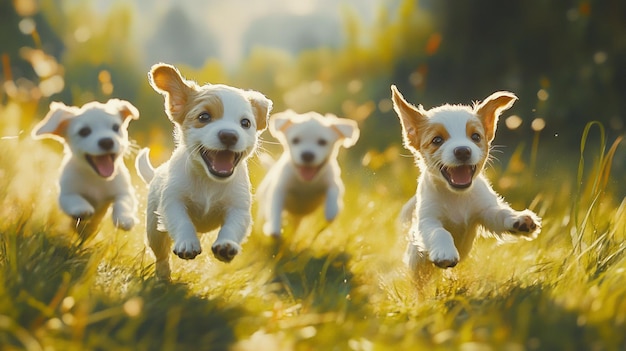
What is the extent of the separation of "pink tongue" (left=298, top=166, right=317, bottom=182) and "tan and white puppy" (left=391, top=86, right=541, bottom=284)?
2.01m

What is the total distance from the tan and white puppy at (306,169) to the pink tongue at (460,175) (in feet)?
6.92

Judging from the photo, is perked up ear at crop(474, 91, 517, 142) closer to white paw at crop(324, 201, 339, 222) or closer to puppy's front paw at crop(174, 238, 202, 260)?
puppy's front paw at crop(174, 238, 202, 260)

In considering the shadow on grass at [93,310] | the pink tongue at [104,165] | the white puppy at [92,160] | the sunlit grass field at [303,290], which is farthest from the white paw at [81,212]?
the shadow on grass at [93,310]

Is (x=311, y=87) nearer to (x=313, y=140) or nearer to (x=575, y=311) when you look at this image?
(x=313, y=140)

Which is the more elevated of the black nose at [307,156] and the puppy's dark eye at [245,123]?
the black nose at [307,156]

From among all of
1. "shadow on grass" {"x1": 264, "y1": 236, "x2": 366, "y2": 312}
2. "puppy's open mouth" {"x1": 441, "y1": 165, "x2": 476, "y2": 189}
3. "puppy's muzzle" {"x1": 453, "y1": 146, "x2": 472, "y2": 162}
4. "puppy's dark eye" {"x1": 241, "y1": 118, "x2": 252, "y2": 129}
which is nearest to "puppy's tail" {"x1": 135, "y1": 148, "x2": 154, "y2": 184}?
"shadow on grass" {"x1": 264, "y1": 236, "x2": 366, "y2": 312}

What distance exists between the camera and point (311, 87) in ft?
34.9

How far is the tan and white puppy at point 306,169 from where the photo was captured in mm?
6375

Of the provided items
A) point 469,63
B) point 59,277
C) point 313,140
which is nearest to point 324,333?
point 59,277

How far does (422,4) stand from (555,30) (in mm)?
2179

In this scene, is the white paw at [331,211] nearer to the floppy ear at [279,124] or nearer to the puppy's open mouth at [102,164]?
the floppy ear at [279,124]

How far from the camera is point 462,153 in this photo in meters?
4.13

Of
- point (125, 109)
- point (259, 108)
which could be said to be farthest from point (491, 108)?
point (125, 109)

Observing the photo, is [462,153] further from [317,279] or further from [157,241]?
[157,241]
